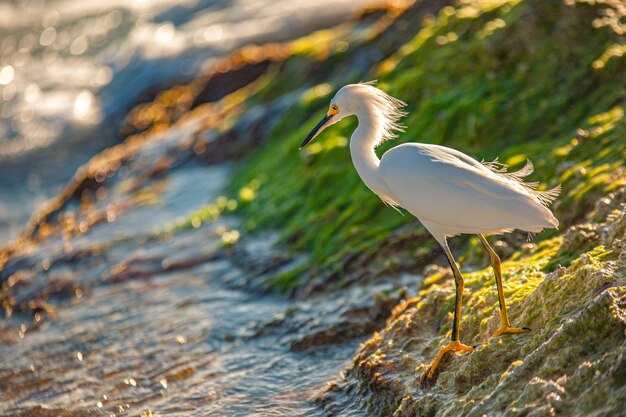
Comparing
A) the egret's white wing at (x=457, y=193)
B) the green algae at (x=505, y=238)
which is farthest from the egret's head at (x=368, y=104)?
the green algae at (x=505, y=238)

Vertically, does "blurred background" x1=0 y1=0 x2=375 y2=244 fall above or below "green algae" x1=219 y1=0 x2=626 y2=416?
below

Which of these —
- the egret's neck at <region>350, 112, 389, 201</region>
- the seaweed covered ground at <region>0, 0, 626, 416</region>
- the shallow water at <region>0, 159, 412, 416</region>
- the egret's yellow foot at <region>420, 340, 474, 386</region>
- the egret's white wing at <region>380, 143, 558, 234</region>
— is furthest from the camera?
the shallow water at <region>0, 159, 412, 416</region>

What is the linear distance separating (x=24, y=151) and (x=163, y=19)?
10519 millimetres

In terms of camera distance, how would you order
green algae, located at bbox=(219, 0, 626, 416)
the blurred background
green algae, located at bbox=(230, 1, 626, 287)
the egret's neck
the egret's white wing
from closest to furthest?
green algae, located at bbox=(219, 0, 626, 416) → the egret's white wing → the egret's neck → green algae, located at bbox=(230, 1, 626, 287) → the blurred background

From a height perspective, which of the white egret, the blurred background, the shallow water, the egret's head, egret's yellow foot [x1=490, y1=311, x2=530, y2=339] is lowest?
the blurred background

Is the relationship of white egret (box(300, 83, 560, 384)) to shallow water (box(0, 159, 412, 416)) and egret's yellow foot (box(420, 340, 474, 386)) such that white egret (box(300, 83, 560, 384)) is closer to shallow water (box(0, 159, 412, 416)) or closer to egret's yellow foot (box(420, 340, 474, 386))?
egret's yellow foot (box(420, 340, 474, 386))

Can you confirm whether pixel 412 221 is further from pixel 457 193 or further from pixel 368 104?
pixel 457 193

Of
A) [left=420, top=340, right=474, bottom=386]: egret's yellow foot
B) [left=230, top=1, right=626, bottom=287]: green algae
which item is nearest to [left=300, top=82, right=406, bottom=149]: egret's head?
[left=420, top=340, right=474, bottom=386]: egret's yellow foot

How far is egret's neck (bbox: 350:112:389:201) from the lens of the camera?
19.9ft

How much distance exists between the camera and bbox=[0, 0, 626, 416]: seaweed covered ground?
5170mm

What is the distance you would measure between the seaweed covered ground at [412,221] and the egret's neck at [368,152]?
1.20m

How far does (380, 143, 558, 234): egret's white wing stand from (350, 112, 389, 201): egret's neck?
171mm

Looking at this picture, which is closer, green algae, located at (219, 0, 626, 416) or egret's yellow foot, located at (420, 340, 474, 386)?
green algae, located at (219, 0, 626, 416)

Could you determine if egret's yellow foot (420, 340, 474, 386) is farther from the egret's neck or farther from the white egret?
the egret's neck
